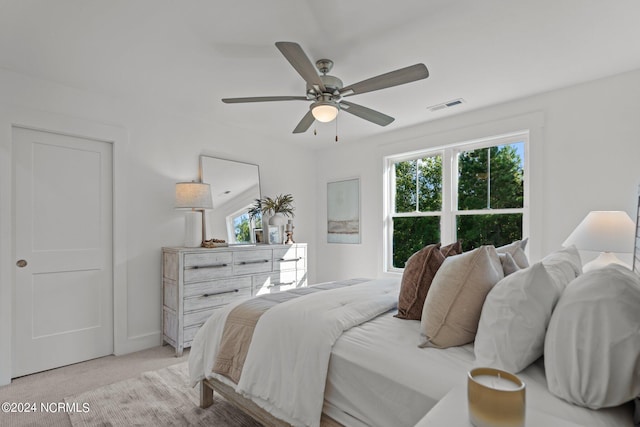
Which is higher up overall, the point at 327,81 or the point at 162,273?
the point at 327,81

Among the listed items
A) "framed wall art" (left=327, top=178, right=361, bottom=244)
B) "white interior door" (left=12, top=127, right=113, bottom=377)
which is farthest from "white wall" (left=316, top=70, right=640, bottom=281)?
"white interior door" (left=12, top=127, right=113, bottom=377)

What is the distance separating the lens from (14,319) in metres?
2.72

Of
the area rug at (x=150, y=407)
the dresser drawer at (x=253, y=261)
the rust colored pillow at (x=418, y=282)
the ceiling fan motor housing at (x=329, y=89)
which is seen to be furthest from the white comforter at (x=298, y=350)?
the dresser drawer at (x=253, y=261)

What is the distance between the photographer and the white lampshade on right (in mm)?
A: 2281

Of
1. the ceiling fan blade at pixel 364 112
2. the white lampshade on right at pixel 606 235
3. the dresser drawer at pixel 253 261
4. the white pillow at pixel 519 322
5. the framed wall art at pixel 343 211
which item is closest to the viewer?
the white pillow at pixel 519 322

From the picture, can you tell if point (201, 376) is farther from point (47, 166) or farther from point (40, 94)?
point (40, 94)

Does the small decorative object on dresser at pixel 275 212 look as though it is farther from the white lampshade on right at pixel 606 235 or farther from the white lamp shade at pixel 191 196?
the white lampshade on right at pixel 606 235

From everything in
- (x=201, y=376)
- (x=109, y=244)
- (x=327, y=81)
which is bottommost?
(x=201, y=376)

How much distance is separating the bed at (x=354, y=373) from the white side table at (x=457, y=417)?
0.53 feet

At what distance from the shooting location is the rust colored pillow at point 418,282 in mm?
1749

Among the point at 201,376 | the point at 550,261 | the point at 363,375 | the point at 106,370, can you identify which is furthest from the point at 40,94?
the point at 550,261

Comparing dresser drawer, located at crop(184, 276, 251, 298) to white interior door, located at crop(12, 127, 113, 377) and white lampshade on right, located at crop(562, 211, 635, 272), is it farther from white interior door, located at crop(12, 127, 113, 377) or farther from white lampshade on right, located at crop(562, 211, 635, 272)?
white lampshade on right, located at crop(562, 211, 635, 272)

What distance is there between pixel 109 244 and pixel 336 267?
112 inches

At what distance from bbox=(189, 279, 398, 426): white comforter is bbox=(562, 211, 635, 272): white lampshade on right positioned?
151 centimetres
